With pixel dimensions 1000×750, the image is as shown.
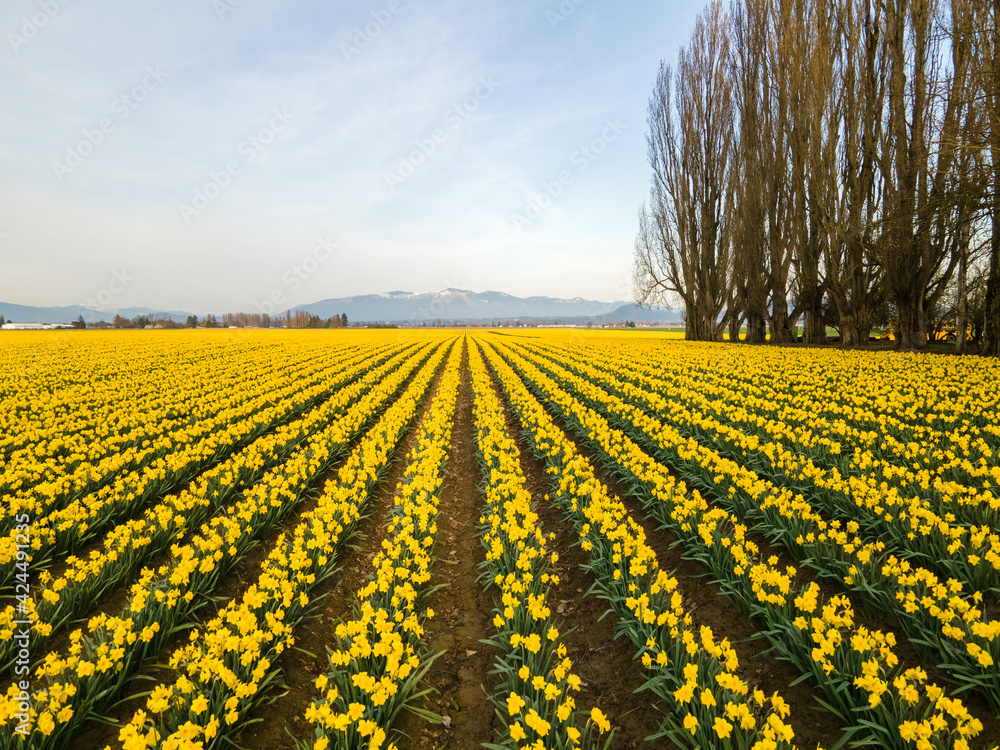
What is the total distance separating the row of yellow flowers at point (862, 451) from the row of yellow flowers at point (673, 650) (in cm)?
269

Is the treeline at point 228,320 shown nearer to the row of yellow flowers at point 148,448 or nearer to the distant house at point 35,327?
the distant house at point 35,327

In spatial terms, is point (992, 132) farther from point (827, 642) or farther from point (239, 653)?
point (239, 653)

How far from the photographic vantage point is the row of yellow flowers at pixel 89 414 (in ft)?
21.4

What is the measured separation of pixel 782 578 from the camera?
11.0 feet

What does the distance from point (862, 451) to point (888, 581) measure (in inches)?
157

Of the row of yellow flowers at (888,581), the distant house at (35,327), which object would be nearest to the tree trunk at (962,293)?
Answer: the row of yellow flowers at (888,581)

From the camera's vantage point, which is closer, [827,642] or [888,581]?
[827,642]

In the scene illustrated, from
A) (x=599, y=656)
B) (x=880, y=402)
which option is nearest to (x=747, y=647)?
(x=599, y=656)

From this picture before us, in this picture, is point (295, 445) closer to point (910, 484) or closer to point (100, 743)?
point (100, 743)

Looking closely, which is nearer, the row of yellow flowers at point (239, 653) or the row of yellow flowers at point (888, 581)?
Answer: the row of yellow flowers at point (239, 653)

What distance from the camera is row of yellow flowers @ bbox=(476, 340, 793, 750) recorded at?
236 centimetres

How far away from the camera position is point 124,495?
569 centimetres

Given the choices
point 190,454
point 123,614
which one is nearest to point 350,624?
point 123,614

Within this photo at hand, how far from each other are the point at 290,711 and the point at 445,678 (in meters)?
1.14
